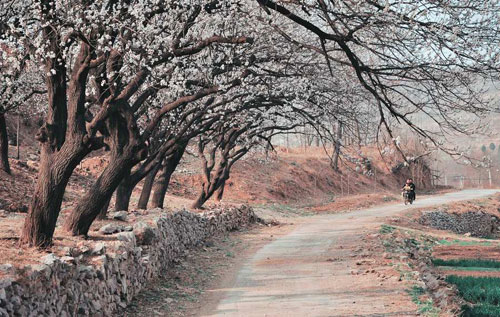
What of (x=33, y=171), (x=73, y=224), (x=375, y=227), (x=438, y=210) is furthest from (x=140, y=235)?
(x=438, y=210)

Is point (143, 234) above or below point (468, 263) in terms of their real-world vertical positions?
above

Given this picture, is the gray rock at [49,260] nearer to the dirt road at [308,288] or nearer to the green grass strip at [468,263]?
the dirt road at [308,288]

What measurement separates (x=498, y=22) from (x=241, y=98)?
11919mm

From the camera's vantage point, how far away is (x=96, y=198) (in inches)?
435

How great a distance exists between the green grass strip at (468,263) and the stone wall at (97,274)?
6201 mm

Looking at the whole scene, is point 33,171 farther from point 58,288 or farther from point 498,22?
point 498,22

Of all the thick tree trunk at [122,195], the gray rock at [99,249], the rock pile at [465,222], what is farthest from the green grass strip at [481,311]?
the rock pile at [465,222]

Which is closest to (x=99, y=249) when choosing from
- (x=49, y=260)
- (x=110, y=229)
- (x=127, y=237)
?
(x=127, y=237)

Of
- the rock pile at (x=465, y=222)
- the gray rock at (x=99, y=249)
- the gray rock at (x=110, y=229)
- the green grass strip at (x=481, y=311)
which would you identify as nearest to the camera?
the green grass strip at (x=481, y=311)

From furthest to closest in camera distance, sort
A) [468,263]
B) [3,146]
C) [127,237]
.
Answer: [3,146] → [468,263] → [127,237]

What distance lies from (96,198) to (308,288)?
4103mm

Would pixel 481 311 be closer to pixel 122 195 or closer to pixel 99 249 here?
pixel 99 249

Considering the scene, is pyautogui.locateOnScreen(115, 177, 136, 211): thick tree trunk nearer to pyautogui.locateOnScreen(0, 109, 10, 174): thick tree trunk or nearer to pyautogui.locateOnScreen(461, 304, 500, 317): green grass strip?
pyautogui.locateOnScreen(0, 109, 10, 174): thick tree trunk

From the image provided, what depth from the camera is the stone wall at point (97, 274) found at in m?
6.25
